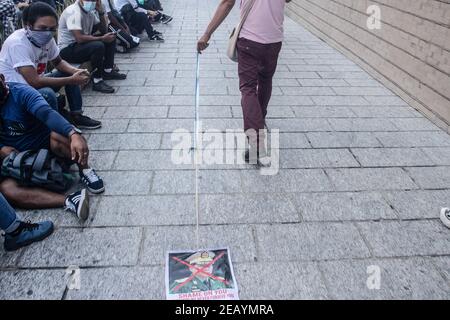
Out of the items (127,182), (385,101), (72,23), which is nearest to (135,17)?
(72,23)

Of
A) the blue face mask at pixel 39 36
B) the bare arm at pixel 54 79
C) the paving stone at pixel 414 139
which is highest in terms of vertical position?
the blue face mask at pixel 39 36

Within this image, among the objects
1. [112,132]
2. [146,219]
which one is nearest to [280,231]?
[146,219]

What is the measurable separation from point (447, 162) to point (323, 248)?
1995 millimetres

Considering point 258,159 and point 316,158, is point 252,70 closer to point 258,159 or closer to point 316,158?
point 258,159

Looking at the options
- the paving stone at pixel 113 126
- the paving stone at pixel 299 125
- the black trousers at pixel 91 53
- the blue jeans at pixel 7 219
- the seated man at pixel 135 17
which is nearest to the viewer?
the blue jeans at pixel 7 219

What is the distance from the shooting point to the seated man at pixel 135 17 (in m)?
7.54

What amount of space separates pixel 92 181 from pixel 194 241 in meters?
1.09

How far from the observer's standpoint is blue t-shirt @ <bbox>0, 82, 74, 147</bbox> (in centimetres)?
282

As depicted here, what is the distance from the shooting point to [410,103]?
4.92 m

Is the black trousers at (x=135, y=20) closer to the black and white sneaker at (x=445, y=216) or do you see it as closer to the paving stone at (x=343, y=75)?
the paving stone at (x=343, y=75)

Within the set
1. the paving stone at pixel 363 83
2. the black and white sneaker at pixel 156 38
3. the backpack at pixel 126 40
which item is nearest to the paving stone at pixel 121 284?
the paving stone at pixel 363 83

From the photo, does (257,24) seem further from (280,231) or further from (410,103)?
(410,103)

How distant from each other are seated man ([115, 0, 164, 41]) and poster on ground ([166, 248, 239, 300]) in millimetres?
6501

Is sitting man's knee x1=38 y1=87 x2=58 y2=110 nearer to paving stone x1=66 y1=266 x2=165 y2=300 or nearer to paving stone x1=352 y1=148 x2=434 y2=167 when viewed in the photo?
paving stone x1=66 y1=266 x2=165 y2=300
